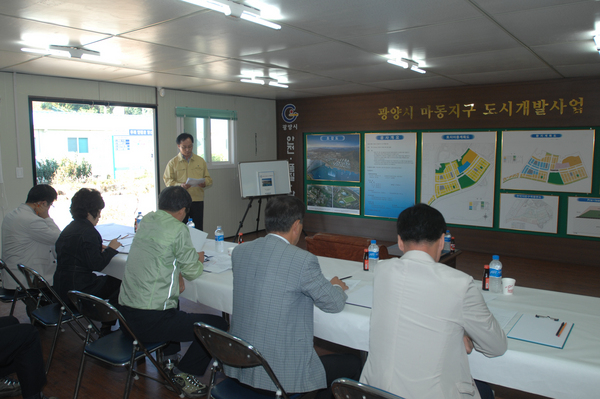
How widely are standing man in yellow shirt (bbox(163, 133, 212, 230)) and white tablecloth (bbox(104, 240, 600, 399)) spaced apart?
338cm

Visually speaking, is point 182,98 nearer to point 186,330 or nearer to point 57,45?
point 57,45

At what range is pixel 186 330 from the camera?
2.39 m

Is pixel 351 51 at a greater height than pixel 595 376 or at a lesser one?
greater

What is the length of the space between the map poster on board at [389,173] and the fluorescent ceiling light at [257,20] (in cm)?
432

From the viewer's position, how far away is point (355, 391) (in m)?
1.41

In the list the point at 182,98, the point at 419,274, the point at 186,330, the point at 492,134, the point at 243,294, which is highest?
the point at 182,98

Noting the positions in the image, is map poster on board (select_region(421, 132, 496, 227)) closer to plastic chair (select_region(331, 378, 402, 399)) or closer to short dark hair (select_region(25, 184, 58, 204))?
short dark hair (select_region(25, 184, 58, 204))

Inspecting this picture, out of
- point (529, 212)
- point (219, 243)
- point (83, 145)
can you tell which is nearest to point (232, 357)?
point (219, 243)

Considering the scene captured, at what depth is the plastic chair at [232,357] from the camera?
1664mm

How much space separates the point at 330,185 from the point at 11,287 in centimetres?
548

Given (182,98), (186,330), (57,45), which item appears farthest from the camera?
(182,98)

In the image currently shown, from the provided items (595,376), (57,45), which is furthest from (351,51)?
(595,376)

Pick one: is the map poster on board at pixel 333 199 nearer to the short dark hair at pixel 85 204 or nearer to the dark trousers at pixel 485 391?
the short dark hair at pixel 85 204

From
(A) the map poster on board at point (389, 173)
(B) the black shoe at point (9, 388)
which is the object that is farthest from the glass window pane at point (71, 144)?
(A) the map poster on board at point (389, 173)
